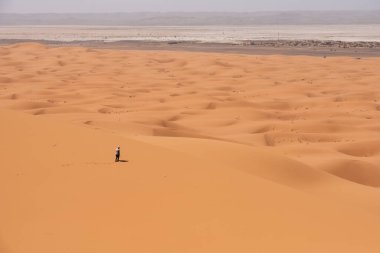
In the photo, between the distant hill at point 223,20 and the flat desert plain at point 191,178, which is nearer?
the flat desert plain at point 191,178

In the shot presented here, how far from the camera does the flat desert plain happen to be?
4.21 m

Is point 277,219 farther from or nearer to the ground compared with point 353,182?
farther from the ground

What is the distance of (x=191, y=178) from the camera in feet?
17.5

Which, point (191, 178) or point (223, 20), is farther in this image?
→ point (223, 20)

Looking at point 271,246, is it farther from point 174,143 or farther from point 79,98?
point 79,98

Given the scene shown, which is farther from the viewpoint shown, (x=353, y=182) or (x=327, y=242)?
(x=353, y=182)

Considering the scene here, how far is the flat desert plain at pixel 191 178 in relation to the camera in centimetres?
421

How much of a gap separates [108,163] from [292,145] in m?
4.67

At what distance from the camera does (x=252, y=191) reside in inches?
203

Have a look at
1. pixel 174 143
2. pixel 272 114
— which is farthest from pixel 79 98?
pixel 174 143

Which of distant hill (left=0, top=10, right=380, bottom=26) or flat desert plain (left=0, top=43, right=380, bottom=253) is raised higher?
distant hill (left=0, top=10, right=380, bottom=26)

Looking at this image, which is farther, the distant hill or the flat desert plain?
the distant hill

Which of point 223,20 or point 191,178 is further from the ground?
point 223,20

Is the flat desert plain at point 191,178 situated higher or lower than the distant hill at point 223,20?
lower
